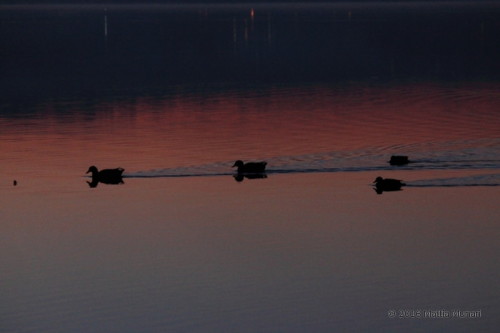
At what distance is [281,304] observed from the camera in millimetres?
17312

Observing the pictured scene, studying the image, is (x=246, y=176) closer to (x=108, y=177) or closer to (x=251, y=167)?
(x=251, y=167)

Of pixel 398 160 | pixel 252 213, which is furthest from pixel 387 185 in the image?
pixel 252 213

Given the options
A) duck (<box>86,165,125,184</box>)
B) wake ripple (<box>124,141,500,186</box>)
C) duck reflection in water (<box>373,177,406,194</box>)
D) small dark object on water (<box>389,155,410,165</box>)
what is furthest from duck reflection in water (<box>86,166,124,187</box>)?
small dark object on water (<box>389,155,410,165</box>)

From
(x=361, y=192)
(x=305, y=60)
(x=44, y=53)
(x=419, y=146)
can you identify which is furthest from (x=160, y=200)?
(x=44, y=53)

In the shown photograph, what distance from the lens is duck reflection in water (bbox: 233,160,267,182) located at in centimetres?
2734

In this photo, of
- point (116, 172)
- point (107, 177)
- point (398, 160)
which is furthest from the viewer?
point (398, 160)

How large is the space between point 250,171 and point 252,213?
4.25 m

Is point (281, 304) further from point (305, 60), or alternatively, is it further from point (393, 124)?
point (305, 60)

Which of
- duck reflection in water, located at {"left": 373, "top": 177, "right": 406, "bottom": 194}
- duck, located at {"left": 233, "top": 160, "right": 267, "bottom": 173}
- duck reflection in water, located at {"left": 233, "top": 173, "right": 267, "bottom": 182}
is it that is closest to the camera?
duck reflection in water, located at {"left": 373, "top": 177, "right": 406, "bottom": 194}

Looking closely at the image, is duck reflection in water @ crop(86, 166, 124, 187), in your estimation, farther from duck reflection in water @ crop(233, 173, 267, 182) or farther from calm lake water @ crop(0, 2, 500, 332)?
duck reflection in water @ crop(233, 173, 267, 182)

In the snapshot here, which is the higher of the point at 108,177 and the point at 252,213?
the point at 108,177

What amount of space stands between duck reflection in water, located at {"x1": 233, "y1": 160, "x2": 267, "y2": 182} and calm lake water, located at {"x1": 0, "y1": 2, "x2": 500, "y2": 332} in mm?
265

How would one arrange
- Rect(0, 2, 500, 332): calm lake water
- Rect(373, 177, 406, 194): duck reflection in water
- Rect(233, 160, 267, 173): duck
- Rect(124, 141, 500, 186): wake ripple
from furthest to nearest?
1. Rect(124, 141, 500, 186): wake ripple
2. Rect(233, 160, 267, 173): duck
3. Rect(373, 177, 406, 194): duck reflection in water
4. Rect(0, 2, 500, 332): calm lake water

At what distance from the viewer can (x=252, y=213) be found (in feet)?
76.5
